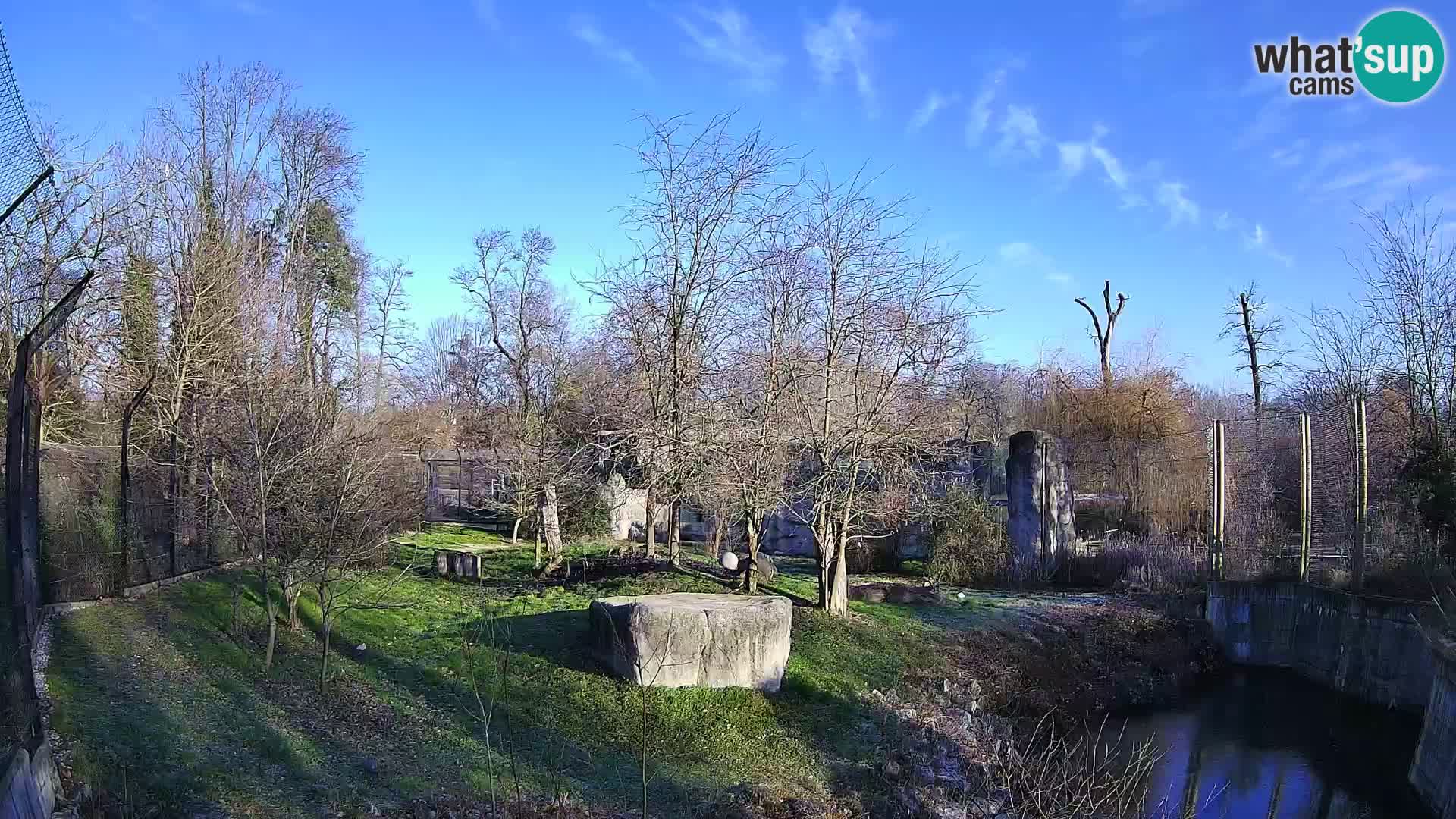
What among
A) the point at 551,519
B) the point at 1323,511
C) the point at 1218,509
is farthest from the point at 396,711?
the point at 1323,511

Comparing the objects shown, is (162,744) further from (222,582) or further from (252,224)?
(252,224)

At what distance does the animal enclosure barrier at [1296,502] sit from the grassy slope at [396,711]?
6.89 metres

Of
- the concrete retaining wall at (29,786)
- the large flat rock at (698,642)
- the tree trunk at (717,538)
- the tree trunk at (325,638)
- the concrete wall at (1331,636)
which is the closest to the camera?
the concrete retaining wall at (29,786)

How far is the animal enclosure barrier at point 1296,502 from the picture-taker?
14.1 metres

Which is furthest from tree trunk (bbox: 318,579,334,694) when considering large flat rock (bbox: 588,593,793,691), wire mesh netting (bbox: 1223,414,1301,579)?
wire mesh netting (bbox: 1223,414,1301,579)

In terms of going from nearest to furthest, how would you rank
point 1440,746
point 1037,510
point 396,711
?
point 396,711 → point 1440,746 → point 1037,510

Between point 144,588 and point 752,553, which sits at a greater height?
point 752,553

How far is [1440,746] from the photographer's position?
9.21m

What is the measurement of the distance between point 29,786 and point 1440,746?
11.6 metres

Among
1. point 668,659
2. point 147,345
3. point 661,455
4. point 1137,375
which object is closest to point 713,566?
point 661,455

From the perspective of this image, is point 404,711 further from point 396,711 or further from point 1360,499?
point 1360,499

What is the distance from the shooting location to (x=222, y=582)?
1183 cm

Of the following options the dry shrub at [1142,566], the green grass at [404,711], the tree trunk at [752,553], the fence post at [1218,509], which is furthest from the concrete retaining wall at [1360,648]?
the tree trunk at [752,553]

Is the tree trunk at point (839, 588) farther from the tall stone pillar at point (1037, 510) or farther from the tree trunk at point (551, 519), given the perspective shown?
the tall stone pillar at point (1037, 510)
